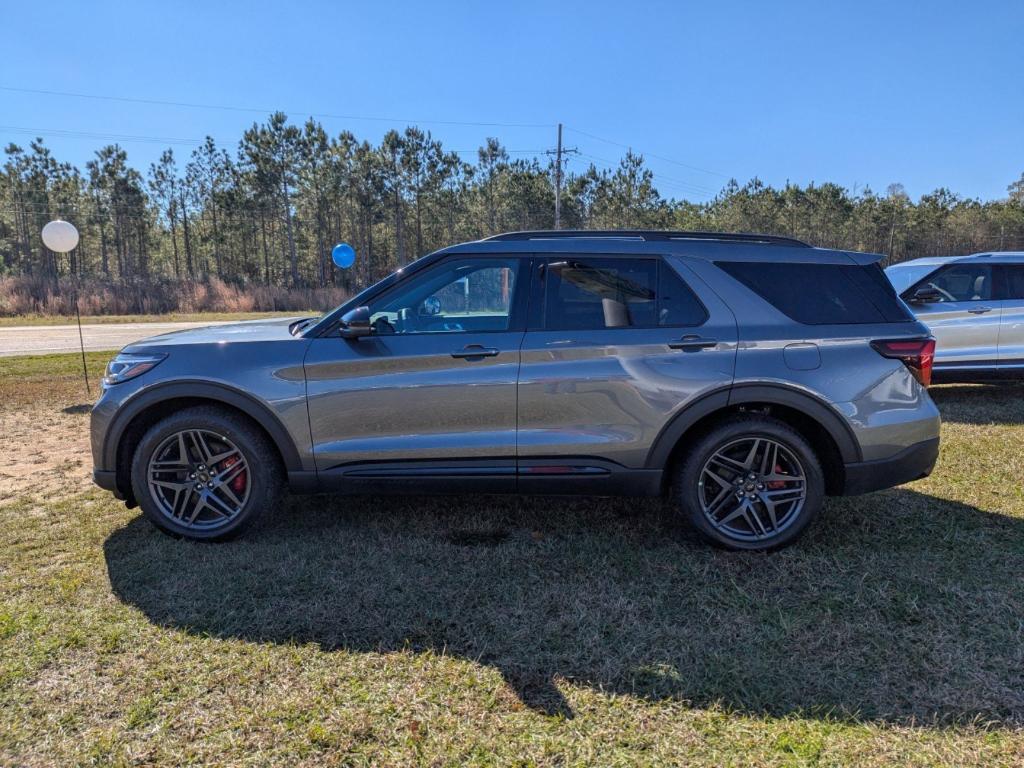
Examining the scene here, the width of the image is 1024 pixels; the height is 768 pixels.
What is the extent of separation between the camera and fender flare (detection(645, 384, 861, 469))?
11.9 feet

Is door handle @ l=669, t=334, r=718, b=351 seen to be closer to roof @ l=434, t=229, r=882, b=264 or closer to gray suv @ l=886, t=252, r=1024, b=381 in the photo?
roof @ l=434, t=229, r=882, b=264

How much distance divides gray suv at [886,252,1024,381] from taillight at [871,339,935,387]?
4.50 metres

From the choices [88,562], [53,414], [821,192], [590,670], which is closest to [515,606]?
[590,670]

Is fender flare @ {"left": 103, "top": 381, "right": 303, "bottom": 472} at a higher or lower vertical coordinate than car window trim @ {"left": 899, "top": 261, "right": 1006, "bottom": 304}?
lower

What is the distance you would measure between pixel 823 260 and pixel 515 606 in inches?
103

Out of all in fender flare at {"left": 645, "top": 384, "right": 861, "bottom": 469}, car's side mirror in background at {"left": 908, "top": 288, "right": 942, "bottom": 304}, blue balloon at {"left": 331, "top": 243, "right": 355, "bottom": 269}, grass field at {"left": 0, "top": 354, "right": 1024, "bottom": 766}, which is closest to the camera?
grass field at {"left": 0, "top": 354, "right": 1024, "bottom": 766}

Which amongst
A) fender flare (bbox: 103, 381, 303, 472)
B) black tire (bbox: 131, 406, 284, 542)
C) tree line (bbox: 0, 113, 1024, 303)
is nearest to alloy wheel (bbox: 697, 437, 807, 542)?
fender flare (bbox: 103, 381, 303, 472)

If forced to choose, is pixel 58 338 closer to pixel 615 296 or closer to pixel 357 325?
pixel 357 325

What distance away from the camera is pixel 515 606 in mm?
3174

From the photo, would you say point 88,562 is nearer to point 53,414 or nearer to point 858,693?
point 858,693

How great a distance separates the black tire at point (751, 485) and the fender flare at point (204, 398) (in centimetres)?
227

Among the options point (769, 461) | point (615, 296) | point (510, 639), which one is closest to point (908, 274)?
point (769, 461)

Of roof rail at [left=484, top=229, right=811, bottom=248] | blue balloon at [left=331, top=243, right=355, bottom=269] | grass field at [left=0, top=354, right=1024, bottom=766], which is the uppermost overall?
blue balloon at [left=331, top=243, right=355, bottom=269]

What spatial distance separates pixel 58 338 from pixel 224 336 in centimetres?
1735
